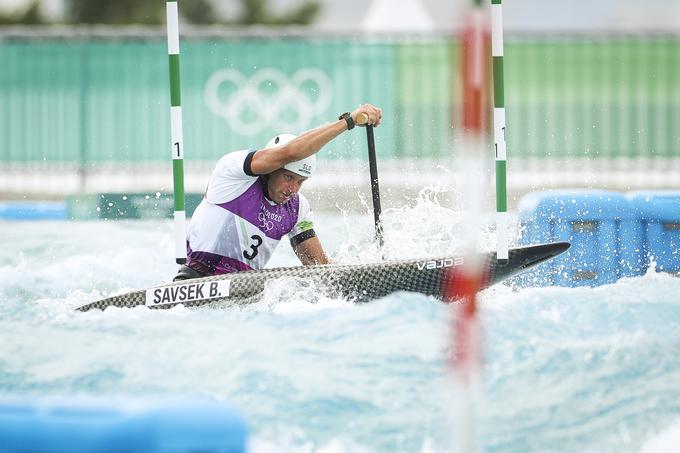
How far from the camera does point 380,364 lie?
4.68 m

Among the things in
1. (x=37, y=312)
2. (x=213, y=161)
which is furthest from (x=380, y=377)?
(x=213, y=161)

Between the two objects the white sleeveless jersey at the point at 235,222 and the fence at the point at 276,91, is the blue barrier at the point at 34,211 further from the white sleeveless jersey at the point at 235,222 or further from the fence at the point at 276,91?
the white sleeveless jersey at the point at 235,222

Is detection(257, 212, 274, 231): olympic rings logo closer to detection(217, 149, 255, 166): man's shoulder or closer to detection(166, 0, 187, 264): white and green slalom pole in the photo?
detection(217, 149, 255, 166): man's shoulder

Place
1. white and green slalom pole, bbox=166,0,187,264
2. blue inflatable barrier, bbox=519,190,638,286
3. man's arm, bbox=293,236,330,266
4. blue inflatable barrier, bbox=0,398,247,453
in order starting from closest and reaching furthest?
1. blue inflatable barrier, bbox=0,398,247,453
2. white and green slalom pole, bbox=166,0,187,264
3. man's arm, bbox=293,236,330,266
4. blue inflatable barrier, bbox=519,190,638,286

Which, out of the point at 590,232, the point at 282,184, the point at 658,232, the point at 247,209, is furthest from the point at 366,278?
the point at 658,232

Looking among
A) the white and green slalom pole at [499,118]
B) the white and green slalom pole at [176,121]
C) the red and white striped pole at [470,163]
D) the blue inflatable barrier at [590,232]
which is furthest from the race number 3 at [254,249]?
the red and white striped pole at [470,163]

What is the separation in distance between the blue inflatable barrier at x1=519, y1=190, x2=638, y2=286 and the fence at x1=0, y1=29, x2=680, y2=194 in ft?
29.1

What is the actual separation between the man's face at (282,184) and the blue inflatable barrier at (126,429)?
3664mm

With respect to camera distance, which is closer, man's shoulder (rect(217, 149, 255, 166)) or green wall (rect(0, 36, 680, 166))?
man's shoulder (rect(217, 149, 255, 166))

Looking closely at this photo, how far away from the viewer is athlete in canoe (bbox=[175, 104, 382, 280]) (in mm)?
6266

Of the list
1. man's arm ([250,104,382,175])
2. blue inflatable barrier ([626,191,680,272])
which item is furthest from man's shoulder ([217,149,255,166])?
blue inflatable barrier ([626,191,680,272])

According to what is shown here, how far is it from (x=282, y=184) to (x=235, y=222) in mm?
411

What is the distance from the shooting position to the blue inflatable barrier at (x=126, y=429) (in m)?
2.64

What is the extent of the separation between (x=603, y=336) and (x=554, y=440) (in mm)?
1172
